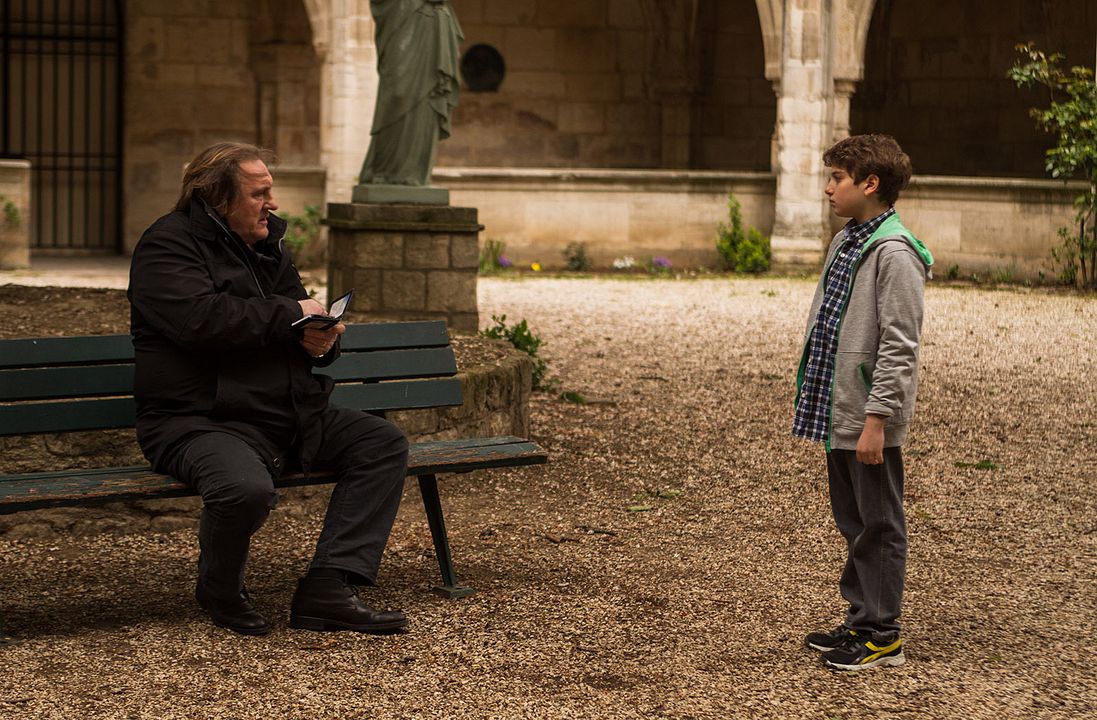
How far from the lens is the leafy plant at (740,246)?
15492 mm

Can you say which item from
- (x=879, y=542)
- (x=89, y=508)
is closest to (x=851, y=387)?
(x=879, y=542)

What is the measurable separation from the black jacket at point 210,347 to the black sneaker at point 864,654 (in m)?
1.50

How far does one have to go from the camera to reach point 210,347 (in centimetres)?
386

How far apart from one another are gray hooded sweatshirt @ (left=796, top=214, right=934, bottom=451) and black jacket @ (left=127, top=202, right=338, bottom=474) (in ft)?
4.67

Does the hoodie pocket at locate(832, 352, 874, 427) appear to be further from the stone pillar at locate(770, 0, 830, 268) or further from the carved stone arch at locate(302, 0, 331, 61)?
the carved stone arch at locate(302, 0, 331, 61)

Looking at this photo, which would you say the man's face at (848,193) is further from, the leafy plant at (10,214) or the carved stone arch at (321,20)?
the leafy plant at (10,214)

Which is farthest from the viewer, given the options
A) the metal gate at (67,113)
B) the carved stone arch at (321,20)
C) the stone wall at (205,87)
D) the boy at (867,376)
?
the stone wall at (205,87)

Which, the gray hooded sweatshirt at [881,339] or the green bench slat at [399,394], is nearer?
the gray hooded sweatshirt at [881,339]

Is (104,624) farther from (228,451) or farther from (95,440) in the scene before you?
(95,440)

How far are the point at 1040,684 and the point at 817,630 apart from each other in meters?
0.63

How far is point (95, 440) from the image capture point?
16.3 ft

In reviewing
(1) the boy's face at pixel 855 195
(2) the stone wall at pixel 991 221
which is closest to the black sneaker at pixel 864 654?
(1) the boy's face at pixel 855 195

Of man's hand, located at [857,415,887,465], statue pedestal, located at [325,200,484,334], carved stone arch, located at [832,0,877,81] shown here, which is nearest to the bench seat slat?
man's hand, located at [857,415,887,465]

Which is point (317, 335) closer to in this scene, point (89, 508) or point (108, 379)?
point (108, 379)
